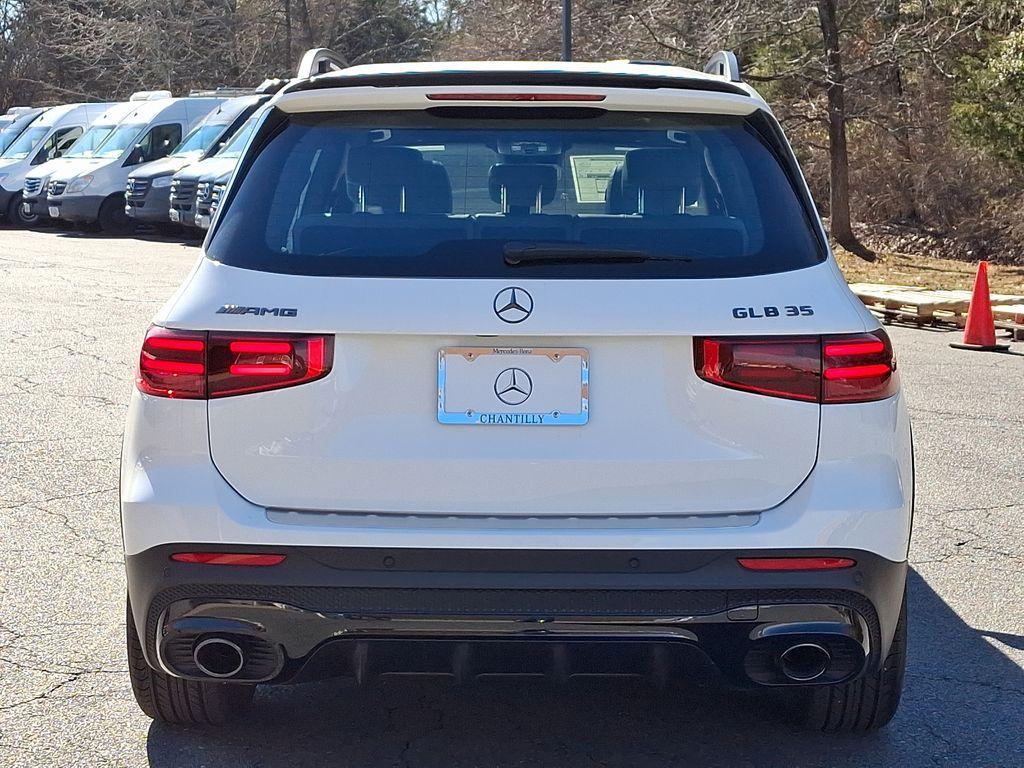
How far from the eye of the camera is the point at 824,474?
131 inches

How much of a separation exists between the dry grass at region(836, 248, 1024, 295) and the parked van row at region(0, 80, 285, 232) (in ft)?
31.1

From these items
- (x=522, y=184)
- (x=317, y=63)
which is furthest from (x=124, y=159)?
(x=522, y=184)

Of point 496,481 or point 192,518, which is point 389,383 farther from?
point 192,518

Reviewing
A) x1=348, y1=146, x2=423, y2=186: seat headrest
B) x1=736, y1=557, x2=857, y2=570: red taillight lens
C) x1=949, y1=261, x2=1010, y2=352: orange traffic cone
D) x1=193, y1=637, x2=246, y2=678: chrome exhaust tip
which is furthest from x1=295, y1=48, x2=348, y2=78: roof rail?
x1=949, y1=261, x2=1010, y2=352: orange traffic cone

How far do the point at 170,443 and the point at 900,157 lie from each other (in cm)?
2580

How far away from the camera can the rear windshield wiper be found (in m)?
3.34

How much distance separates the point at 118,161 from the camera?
2608 centimetres

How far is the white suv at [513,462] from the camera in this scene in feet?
10.7

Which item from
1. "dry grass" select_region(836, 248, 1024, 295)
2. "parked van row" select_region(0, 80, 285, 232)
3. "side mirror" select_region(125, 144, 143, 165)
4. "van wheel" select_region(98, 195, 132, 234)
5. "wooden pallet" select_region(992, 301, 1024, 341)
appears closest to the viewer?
"wooden pallet" select_region(992, 301, 1024, 341)

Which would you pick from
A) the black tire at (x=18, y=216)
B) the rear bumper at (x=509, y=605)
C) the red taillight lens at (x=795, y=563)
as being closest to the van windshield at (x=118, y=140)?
the black tire at (x=18, y=216)

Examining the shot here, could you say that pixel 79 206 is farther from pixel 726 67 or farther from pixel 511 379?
pixel 511 379

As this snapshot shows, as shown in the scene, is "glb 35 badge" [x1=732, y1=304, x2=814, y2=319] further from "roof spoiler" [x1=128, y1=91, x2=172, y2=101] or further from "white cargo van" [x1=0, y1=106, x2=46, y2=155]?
"white cargo van" [x1=0, y1=106, x2=46, y2=155]

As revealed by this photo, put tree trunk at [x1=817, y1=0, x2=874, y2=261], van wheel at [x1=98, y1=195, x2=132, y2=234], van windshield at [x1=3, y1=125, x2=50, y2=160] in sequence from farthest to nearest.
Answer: van windshield at [x1=3, y1=125, x2=50, y2=160], van wheel at [x1=98, y1=195, x2=132, y2=234], tree trunk at [x1=817, y1=0, x2=874, y2=261]

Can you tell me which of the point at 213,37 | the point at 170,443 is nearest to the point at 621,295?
the point at 170,443
